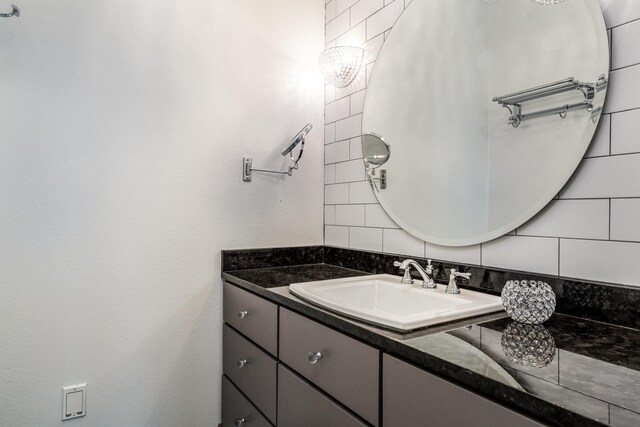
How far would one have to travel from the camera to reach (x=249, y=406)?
1396mm

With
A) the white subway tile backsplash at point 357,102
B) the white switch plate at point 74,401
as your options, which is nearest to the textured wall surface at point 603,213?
the white subway tile backsplash at point 357,102

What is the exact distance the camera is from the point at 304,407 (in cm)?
107

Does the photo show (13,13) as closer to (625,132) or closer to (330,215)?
(330,215)

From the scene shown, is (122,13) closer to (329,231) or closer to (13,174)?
(13,174)

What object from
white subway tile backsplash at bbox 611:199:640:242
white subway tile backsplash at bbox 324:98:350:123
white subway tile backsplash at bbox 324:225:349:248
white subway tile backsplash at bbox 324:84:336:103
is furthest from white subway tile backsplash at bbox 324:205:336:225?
white subway tile backsplash at bbox 611:199:640:242

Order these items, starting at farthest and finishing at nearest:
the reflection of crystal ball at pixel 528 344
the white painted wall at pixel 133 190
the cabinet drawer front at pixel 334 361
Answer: the white painted wall at pixel 133 190 < the cabinet drawer front at pixel 334 361 < the reflection of crystal ball at pixel 528 344

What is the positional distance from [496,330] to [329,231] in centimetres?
114

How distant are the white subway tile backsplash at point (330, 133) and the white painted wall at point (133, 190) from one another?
16 cm

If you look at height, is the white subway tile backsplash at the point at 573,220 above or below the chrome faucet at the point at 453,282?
above

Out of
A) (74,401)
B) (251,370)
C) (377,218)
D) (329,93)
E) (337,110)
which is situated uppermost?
(329,93)

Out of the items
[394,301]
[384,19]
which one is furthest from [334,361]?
[384,19]

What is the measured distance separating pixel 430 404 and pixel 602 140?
0.75 meters

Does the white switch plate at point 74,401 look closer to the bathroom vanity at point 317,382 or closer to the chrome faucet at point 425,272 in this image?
the bathroom vanity at point 317,382

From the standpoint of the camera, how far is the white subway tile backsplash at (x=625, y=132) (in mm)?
883
